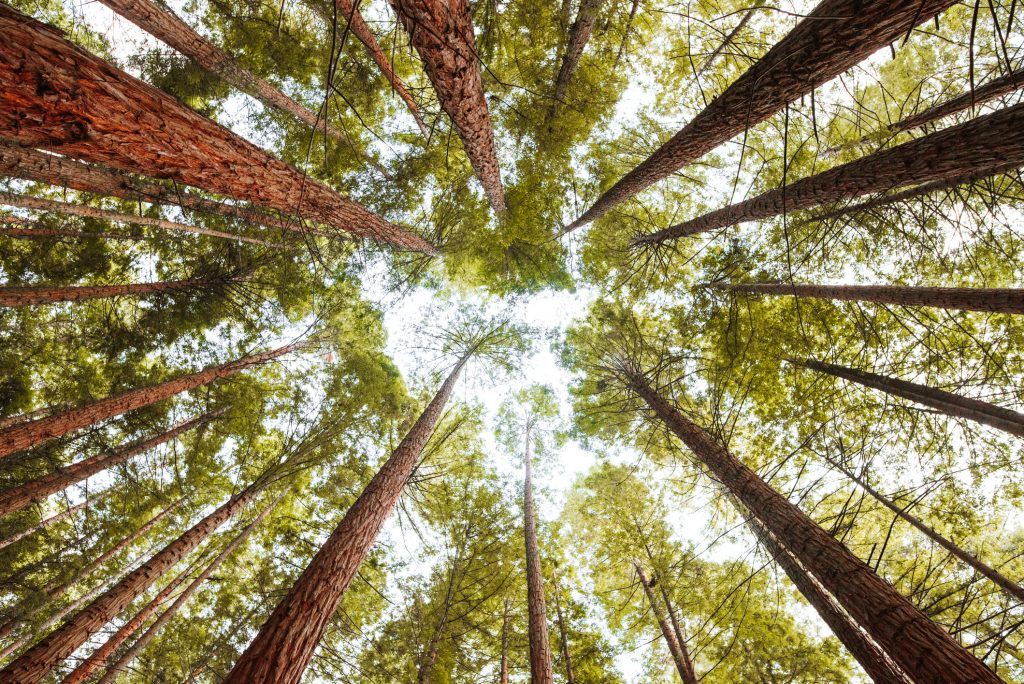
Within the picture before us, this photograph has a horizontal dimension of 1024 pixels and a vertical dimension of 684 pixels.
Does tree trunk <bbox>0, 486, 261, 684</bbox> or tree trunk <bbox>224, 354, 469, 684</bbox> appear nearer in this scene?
tree trunk <bbox>224, 354, 469, 684</bbox>

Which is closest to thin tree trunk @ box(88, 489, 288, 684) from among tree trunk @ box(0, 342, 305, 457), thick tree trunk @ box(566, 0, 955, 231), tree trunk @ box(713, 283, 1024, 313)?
tree trunk @ box(0, 342, 305, 457)

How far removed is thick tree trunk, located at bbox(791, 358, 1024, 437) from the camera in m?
4.45

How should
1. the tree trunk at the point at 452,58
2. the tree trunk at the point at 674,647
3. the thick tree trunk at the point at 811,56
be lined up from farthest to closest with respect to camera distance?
the tree trunk at the point at 674,647, the tree trunk at the point at 452,58, the thick tree trunk at the point at 811,56

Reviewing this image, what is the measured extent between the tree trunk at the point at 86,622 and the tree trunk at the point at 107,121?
5.19 meters

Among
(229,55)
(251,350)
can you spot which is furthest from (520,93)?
(251,350)

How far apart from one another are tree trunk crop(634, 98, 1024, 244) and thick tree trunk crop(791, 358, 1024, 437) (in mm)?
2947

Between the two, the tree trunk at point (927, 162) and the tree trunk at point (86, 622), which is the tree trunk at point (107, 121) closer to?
the tree trunk at point (927, 162)

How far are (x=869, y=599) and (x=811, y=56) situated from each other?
4.12m

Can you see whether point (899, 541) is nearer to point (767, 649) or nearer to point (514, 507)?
point (767, 649)

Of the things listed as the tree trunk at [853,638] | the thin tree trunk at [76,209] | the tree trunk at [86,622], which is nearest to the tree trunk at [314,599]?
the tree trunk at [86,622]

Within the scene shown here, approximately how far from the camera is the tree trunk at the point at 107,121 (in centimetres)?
194

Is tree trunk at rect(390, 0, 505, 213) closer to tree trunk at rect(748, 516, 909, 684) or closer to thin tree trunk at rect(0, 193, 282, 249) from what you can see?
tree trunk at rect(748, 516, 909, 684)

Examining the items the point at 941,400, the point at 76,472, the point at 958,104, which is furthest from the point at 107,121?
the point at 958,104

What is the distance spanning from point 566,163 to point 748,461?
21.8 ft
